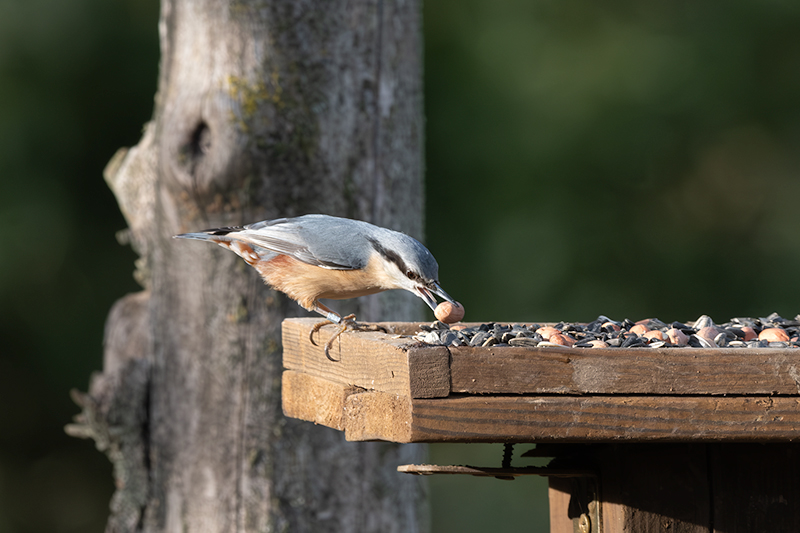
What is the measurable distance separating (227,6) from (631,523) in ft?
6.45

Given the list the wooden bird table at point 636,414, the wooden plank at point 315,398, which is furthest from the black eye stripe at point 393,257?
the wooden bird table at point 636,414

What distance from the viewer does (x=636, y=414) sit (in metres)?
1.27

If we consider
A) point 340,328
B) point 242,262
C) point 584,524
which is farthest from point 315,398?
point 242,262

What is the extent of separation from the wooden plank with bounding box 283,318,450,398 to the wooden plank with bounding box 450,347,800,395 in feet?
0.09

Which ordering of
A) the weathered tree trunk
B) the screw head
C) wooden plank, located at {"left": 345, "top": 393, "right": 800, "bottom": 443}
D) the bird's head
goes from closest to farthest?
1. wooden plank, located at {"left": 345, "top": 393, "right": 800, "bottom": 443}
2. the screw head
3. the bird's head
4. the weathered tree trunk

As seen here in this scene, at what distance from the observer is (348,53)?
2.72 m

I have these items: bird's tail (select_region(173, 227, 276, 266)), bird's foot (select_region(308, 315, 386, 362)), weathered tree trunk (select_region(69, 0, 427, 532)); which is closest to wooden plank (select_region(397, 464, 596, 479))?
bird's foot (select_region(308, 315, 386, 362))

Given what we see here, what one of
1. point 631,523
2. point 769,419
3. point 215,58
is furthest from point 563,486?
point 215,58

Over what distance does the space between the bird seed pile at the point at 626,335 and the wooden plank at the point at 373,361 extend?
0.23ft

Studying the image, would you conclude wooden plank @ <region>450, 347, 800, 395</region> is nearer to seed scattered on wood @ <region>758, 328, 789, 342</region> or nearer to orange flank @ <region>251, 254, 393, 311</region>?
seed scattered on wood @ <region>758, 328, 789, 342</region>

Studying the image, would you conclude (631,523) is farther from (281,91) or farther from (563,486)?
(281,91)

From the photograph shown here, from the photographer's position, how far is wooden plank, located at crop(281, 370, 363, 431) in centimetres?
163

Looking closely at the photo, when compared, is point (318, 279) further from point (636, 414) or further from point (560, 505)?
point (636, 414)

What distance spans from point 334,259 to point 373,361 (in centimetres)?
67
